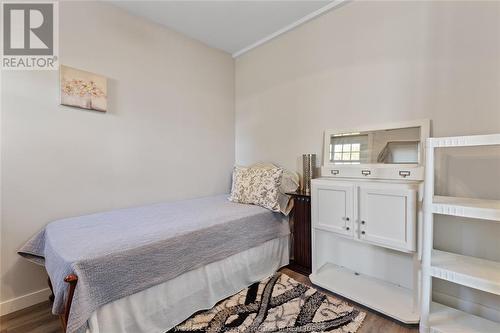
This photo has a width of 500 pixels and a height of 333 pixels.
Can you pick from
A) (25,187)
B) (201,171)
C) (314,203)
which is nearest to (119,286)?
(25,187)

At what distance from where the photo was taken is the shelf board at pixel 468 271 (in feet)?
4.09

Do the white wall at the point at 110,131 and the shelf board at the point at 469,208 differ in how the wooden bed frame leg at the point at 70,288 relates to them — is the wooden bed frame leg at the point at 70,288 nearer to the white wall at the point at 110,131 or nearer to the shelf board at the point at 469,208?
the white wall at the point at 110,131

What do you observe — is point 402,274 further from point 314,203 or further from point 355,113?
point 355,113

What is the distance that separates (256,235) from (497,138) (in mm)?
1706

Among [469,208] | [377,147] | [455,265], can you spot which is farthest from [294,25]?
[455,265]

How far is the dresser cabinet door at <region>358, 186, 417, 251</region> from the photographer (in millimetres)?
1556

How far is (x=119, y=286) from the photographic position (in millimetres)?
1292

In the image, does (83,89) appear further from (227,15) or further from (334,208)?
(334,208)

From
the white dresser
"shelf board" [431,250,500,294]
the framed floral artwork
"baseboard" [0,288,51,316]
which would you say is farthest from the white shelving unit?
"baseboard" [0,288,51,316]

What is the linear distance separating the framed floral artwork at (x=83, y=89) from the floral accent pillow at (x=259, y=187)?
4.97 feet

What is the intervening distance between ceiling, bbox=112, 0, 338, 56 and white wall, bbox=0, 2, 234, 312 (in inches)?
6.3


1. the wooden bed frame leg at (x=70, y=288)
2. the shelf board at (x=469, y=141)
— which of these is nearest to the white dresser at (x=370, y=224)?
the shelf board at (x=469, y=141)

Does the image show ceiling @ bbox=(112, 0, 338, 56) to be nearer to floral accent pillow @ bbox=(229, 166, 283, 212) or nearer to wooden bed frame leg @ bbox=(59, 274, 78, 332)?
floral accent pillow @ bbox=(229, 166, 283, 212)

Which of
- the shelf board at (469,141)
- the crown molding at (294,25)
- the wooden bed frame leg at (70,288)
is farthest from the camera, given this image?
the crown molding at (294,25)
